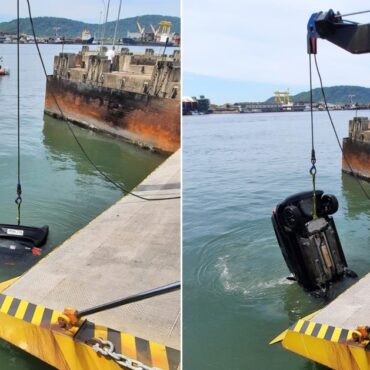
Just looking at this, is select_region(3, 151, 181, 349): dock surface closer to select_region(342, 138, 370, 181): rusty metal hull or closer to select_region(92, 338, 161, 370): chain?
select_region(92, 338, 161, 370): chain

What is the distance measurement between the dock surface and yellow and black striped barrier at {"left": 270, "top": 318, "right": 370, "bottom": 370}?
0.95 meters

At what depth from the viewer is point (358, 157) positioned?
14156 mm

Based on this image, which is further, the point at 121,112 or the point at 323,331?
the point at 121,112

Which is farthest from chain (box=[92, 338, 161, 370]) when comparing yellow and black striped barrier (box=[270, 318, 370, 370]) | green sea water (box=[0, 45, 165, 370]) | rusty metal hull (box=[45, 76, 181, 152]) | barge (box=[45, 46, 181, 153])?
rusty metal hull (box=[45, 76, 181, 152])

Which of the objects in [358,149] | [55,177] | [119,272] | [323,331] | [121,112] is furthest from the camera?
[121,112]

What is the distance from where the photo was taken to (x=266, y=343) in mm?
4844

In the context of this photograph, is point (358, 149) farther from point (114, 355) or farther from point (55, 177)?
point (114, 355)

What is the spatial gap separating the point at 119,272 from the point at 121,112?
12585mm

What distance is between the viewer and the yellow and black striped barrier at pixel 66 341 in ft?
10.8

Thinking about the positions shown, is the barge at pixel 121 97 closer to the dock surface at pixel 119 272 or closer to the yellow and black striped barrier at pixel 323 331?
the dock surface at pixel 119 272

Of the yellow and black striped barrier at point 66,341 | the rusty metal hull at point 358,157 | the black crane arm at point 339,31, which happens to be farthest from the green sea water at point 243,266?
the black crane arm at point 339,31

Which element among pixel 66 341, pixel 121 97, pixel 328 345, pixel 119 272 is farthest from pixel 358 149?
pixel 66 341

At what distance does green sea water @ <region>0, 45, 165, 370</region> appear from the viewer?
6798 mm

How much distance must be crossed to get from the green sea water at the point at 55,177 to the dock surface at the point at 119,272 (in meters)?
0.58
